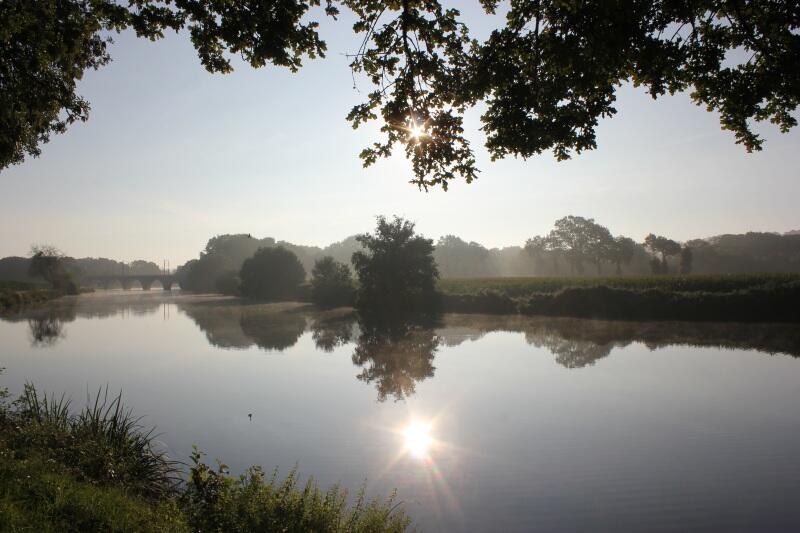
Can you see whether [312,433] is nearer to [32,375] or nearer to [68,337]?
[32,375]

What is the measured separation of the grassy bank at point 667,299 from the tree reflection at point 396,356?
494 inches

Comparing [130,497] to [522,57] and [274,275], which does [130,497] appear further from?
[274,275]

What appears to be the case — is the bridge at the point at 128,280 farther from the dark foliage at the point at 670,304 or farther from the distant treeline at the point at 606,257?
the dark foliage at the point at 670,304

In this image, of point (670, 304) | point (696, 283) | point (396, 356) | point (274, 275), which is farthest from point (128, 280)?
point (696, 283)

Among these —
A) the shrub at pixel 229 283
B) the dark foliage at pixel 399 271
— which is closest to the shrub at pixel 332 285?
Result: the dark foliage at pixel 399 271

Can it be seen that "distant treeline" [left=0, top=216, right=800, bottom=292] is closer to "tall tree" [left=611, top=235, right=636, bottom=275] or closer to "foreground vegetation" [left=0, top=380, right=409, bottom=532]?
"tall tree" [left=611, top=235, right=636, bottom=275]

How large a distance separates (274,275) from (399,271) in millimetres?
33406

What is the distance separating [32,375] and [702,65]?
21.7 m

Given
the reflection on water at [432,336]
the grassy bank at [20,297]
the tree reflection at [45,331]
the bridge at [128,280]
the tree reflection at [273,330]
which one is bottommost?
the reflection on water at [432,336]

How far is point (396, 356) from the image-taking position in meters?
20.5

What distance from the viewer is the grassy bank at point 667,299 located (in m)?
29.9

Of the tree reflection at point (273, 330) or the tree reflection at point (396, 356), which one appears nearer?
the tree reflection at point (396, 356)

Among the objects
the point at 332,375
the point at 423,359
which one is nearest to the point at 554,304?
the point at 423,359

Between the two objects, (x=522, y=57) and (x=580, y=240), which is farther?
(x=580, y=240)
